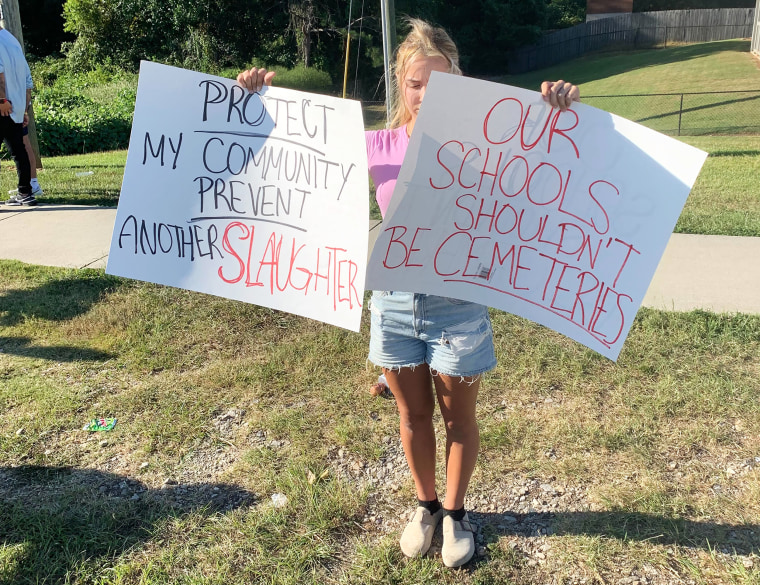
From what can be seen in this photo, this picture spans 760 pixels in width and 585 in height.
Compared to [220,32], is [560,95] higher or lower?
higher

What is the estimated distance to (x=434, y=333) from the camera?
2.11 meters

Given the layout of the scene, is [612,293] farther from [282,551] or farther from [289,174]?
[282,551]

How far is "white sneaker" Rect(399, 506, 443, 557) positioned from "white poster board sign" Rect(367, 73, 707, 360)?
873mm

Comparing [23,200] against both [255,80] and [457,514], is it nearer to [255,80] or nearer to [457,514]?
[255,80]

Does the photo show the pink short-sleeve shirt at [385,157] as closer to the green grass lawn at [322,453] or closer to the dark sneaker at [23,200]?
the green grass lawn at [322,453]

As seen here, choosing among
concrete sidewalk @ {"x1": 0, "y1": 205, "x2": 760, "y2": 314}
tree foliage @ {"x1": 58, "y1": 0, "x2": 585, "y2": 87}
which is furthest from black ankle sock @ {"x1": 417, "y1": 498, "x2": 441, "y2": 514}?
tree foliage @ {"x1": 58, "y1": 0, "x2": 585, "y2": 87}

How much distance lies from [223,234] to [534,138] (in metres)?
1.14

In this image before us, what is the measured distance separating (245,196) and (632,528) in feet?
6.23

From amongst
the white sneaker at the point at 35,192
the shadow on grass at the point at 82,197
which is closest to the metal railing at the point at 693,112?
the shadow on grass at the point at 82,197

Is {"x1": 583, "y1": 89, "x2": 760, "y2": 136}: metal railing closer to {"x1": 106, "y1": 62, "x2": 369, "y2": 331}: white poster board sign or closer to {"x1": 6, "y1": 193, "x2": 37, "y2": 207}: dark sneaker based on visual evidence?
{"x1": 6, "y1": 193, "x2": 37, "y2": 207}: dark sneaker

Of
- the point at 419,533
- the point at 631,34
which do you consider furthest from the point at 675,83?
the point at 419,533

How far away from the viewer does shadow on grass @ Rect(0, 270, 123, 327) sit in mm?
4535

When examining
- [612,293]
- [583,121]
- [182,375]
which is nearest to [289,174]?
[583,121]

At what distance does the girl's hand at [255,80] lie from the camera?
2.29 m
